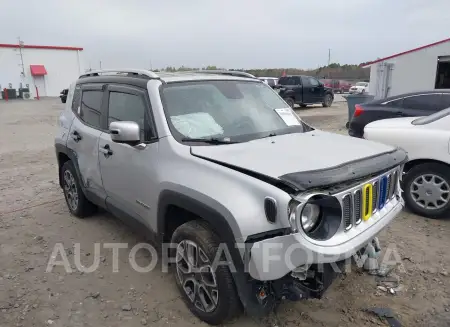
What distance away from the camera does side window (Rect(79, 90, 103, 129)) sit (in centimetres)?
404

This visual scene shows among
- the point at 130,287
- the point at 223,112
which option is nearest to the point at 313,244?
the point at 223,112

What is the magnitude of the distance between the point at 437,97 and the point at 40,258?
7423 millimetres

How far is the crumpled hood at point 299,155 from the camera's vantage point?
2.34 meters

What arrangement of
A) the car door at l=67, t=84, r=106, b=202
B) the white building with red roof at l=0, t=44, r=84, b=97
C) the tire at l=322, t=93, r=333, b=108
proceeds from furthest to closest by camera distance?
the white building with red roof at l=0, t=44, r=84, b=97
the tire at l=322, t=93, r=333, b=108
the car door at l=67, t=84, r=106, b=202

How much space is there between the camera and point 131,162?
330 centimetres

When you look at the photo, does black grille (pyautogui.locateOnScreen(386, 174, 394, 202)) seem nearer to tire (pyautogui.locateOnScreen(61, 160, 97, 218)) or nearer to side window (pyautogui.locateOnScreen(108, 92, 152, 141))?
side window (pyautogui.locateOnScreen(108, 92, 152, 141))

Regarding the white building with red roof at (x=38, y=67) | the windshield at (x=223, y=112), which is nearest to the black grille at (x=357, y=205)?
the windshield at (x=223, y=112)

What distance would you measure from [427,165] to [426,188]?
29 centimetres

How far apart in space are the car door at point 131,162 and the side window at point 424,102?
20.9 ft

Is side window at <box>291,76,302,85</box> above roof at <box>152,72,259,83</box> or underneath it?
underneath

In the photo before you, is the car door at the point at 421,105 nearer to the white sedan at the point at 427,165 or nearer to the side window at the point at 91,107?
the white sedan at the point at 427,165

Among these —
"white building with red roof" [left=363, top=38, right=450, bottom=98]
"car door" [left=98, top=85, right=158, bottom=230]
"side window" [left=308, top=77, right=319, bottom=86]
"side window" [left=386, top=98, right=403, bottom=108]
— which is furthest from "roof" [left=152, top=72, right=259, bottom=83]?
"white building with red roof" [left=363, top=38, right=450, bottom=98]

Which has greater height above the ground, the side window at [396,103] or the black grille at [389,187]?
the side window at [396,103]

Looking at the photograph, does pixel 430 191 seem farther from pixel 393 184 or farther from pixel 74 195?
pixel 74 195
